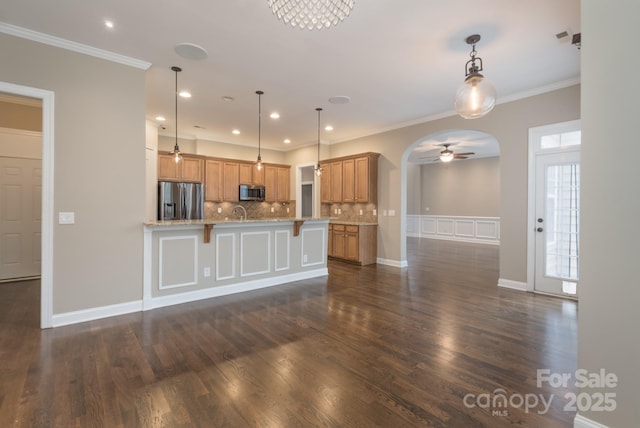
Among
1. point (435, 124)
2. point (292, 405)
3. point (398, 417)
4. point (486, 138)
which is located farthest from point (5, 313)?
point (486, 138)

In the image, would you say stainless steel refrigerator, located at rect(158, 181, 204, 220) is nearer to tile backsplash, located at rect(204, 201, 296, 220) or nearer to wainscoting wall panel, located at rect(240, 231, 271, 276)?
tile backsplash, located at rect(204, 201, 296, 220)

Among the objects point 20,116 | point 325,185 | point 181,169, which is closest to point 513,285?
point 325,185

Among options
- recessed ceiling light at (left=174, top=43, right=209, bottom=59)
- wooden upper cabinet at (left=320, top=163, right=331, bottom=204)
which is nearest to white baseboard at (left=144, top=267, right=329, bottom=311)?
wooden upper cabinet at (left=320, top=163, right=331, bottom=204)

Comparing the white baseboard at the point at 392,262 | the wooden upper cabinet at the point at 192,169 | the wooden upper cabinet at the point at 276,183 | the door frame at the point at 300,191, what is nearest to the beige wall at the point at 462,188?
the white baseboard at the point at 392,262

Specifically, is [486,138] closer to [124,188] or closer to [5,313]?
[124,188]

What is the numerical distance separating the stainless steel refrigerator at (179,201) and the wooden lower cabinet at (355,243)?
3.21 m

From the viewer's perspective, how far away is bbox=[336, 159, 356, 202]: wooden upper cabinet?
22.4 ft

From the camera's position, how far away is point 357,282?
4.99 metres

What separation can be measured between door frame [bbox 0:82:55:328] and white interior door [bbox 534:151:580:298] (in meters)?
6.28

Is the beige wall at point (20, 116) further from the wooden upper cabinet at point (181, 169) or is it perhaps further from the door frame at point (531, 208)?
the door frame at point (531, 208)

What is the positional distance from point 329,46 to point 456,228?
9341 millimetres

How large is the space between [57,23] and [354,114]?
421 centimetres

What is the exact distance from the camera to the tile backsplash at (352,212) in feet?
22.5

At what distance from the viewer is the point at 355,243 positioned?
647cm
